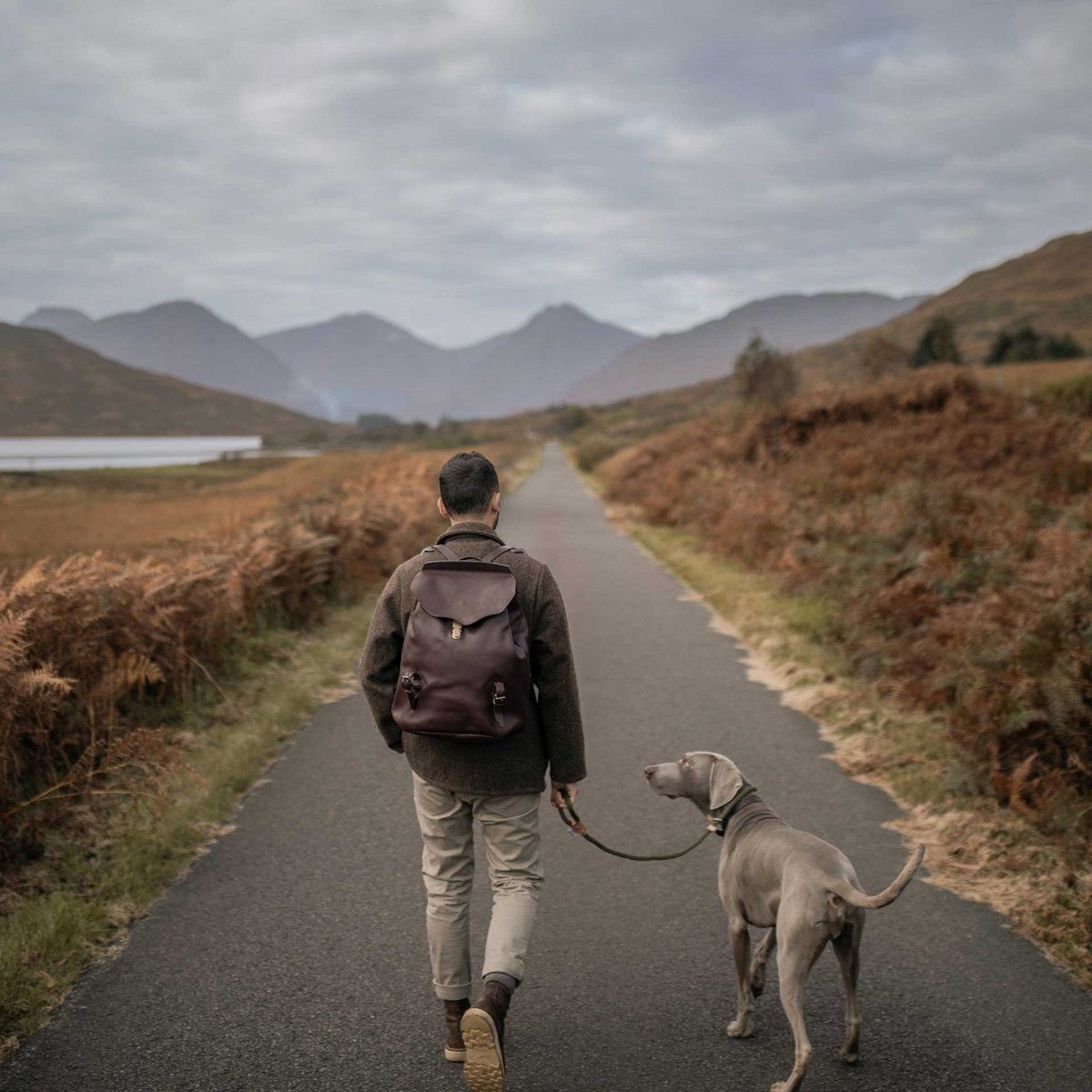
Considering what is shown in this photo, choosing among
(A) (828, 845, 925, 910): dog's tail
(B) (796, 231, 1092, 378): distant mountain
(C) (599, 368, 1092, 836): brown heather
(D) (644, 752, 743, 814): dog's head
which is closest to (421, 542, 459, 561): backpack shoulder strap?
(D) (644, 752, 743, 814): dog's head

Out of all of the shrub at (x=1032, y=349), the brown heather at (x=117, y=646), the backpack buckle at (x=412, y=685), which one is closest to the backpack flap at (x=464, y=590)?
the backpack buckle at (x=412, y=685)

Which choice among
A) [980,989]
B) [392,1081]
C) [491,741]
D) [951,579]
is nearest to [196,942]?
[392,1081]

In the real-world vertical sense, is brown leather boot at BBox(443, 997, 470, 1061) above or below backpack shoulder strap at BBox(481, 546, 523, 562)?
below

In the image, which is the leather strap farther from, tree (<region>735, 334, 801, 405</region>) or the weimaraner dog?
tree (<region>735, 334, 801, 405</region>)

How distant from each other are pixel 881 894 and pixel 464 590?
5.12 ft

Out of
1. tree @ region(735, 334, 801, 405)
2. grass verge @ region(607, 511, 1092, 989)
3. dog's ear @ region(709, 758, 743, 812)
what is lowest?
grass verge @ region(607, 511, 1092, 989)

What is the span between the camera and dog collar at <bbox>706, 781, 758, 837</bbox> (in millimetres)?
3695

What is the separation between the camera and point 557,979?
384 centimetres

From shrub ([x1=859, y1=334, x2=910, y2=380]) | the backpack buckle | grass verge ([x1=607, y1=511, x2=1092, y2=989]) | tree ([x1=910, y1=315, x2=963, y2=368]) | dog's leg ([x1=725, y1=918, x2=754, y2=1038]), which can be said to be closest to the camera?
the backpack buckle

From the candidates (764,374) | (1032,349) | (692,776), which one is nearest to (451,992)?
(692,776)

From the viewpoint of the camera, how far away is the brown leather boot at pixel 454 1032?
10.5 feet

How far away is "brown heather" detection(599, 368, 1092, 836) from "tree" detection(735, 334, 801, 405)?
3.13ft

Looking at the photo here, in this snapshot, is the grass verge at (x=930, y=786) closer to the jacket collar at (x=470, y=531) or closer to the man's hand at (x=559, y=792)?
the man's hand at (x=559, y=792)

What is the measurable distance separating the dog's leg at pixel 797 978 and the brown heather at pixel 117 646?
11.9ft
